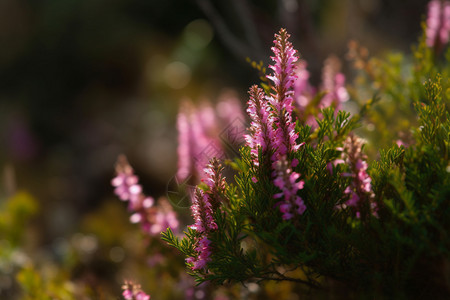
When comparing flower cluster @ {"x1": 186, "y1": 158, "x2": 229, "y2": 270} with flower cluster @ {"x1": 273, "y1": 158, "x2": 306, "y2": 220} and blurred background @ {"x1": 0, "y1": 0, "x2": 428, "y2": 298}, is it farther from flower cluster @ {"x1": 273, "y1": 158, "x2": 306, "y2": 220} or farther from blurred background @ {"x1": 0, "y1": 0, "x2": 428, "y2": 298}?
blurred background @ {"x1": 0, "y1": 0, "x2": 428, "y2": 298}

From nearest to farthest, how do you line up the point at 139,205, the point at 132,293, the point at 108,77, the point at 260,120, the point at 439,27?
the point at 260,120 < the point at 132,293 < the point at 139,205 < the point at 439,27 < the point at 108,77

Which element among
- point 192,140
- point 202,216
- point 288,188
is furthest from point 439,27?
point 202,216

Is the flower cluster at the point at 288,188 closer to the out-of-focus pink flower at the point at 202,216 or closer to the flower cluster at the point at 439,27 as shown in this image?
the out-of-focus pink flower at the point at 202,216

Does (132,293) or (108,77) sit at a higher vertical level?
(108,77)

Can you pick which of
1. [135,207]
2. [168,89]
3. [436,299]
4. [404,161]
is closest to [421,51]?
[404,161]

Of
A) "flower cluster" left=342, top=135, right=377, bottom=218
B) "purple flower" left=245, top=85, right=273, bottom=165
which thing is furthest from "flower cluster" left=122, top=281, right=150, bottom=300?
"flower cluster" left=342, top=135, right=377, bottom=218

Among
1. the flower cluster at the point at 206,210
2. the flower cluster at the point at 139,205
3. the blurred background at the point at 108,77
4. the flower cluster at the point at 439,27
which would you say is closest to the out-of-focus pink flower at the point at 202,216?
the flower cluster at the point at 206,210

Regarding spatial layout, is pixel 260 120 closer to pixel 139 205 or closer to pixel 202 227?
pixel 202 227
